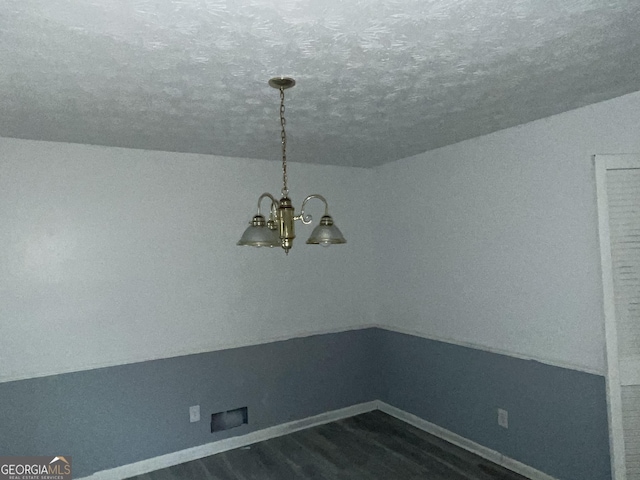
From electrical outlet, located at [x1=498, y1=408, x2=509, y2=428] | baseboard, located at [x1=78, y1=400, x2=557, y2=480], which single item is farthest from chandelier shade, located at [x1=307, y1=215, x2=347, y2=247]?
baseboard, located at [x1=78, y1=400, x2=557, y2=480]

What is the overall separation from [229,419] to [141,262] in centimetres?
164

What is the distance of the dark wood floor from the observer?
11.3 ft

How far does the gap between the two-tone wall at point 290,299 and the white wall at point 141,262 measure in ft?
0.05

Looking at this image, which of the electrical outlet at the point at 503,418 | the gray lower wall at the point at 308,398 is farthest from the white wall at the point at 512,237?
the electrical outlet at the point at 503,418

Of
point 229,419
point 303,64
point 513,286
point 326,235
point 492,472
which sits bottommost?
point 492,472

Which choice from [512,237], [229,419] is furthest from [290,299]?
[512,237]

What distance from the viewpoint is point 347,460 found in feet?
12.0

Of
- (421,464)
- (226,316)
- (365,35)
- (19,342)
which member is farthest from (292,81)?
(421,464)

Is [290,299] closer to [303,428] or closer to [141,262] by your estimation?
[303,428]

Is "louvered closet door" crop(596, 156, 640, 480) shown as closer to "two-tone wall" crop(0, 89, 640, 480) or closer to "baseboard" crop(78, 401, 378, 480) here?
"two-tone wall" crop(0, 89, 640, 480)

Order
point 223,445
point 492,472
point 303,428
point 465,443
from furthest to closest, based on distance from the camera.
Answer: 1. point 303,428
2. point 223,445
3. point 465,443
4. point 492,472

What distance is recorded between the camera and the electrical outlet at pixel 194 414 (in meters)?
3.82

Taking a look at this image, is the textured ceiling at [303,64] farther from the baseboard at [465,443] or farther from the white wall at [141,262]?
the baseboard at [465,443]

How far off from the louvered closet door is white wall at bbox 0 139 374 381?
260 centimetres
